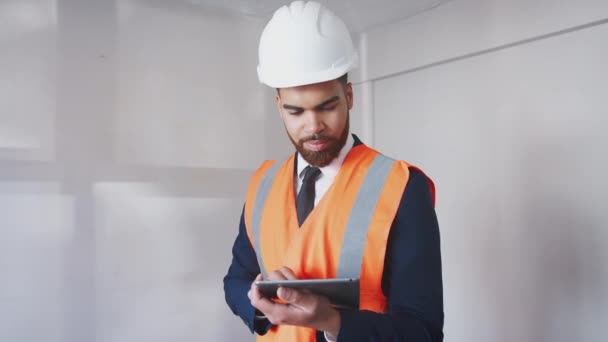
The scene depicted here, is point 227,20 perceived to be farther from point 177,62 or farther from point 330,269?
point 330,269

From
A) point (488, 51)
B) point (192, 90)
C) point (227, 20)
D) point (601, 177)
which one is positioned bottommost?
point (601, 177)

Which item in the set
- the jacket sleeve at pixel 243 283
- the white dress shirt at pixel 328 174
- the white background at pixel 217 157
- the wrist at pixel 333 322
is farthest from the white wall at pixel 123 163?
the wrist at pixel 333 322

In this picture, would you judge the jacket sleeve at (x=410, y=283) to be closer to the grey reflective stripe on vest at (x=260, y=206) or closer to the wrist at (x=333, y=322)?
the wrist at (x=333, y=322)

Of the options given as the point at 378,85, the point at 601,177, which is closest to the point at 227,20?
the point at 378,85

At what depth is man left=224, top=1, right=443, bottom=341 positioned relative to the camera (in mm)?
1089

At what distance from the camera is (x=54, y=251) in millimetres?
1740

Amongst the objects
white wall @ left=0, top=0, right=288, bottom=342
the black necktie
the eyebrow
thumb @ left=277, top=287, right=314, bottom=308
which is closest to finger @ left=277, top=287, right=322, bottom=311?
thumb @ left=277, top=287, right=314, bottom=308

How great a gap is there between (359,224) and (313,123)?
260 mm

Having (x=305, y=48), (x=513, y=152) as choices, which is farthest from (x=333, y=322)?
(x=513, y=152)

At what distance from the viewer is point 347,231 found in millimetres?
1186

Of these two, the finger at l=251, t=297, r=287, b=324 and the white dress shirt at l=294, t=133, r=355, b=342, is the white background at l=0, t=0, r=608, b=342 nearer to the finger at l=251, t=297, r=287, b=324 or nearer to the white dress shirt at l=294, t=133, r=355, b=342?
the white dress shirt at l=294, t=133, r=355, b=342

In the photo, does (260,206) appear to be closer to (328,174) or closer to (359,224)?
(328,174)

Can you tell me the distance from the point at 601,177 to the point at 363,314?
1.05 meters

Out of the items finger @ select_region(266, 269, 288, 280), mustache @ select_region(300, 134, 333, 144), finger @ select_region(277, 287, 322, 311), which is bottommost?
finger @ select_region(277, 287, 322, 311)
